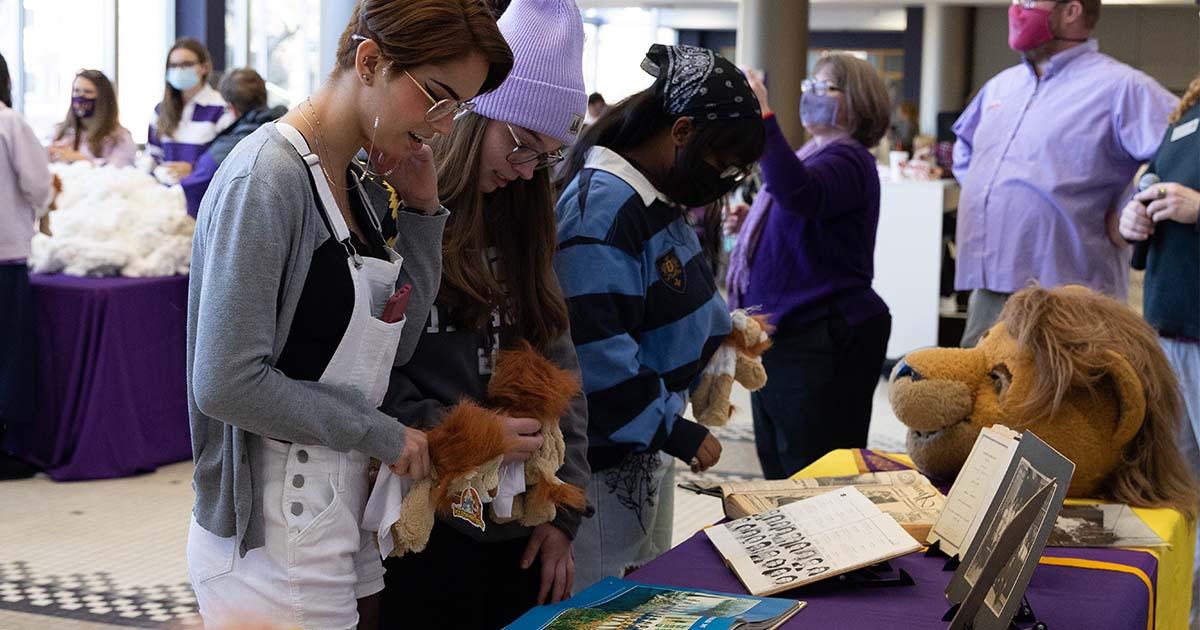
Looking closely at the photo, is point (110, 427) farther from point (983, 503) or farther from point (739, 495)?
point (983, 503)

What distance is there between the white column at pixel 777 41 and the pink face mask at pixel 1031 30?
20.6 ft

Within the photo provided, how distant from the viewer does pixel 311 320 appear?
4.35ft

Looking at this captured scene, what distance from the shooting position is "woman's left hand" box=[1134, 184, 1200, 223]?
2705 millimetres

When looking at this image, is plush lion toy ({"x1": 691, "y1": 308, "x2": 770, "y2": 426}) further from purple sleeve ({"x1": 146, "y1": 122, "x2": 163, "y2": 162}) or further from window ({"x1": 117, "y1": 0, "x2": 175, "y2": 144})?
window ({"x1": 117, "y1": 0, "x2": 175, "y2": 144})

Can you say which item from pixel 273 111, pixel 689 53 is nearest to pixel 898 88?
pixel 273 111

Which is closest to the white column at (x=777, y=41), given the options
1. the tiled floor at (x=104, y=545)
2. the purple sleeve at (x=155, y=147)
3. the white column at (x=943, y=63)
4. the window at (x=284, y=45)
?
the window at (x=284, y=45)

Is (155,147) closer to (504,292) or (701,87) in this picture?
(701,87)

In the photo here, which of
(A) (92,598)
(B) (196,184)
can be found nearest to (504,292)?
(A) (92,598)

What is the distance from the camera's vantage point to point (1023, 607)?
1.52 metres

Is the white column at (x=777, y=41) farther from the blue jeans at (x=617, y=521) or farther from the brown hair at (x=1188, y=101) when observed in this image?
the blue jeans at (x=617, y=521)

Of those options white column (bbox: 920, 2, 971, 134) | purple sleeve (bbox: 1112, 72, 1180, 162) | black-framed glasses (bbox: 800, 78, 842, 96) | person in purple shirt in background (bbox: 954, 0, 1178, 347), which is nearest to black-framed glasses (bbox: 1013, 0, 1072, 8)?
person in purple shirt in background (bbox: 954, 0, 1178, 347)

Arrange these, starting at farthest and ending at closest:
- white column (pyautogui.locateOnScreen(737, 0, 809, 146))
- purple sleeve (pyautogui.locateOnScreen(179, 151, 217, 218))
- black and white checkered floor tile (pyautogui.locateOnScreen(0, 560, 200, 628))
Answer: white column (pyautogui.locateOnScreen(737, 0, 809, 146)), purple sleeve (pyautogui.locateOnScreen(179, 151, 217, 218)), black and white checkered floor tile (pyautogui.locateOnScreen(0, 560, 200, 628))

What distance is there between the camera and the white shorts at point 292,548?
135 cm

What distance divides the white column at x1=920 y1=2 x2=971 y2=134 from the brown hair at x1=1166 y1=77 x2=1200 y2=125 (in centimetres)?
1711
